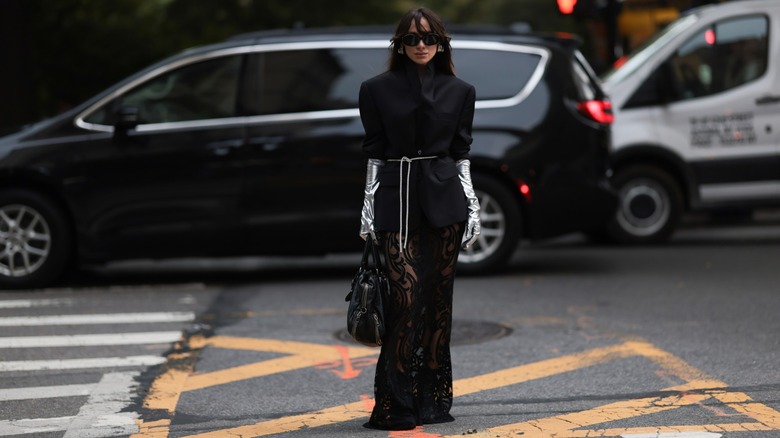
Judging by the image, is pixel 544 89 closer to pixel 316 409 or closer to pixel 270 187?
pixel 270 187

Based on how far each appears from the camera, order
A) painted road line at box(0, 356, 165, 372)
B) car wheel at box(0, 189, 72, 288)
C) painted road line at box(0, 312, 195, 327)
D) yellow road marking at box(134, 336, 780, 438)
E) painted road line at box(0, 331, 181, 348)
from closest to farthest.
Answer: yellow road marking at box(134, 336, 780, 438), painted road line at box(0, 356, 165, 372), painted road line at box(0, 331, 181, 348), painted road line at box(0, 312, 195, 327), car wheel at box(0, 189, 72, 288)

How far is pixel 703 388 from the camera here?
661cm

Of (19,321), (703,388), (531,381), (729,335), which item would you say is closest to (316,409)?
(531,381)

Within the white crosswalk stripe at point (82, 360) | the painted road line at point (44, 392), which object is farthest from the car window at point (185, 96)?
the painted road line at point (44, 392)

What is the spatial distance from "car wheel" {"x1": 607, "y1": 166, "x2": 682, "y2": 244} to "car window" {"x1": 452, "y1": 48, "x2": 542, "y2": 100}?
2.79 meters

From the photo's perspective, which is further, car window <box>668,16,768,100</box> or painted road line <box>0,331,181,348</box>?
car window <box>668,16,768,100</box>

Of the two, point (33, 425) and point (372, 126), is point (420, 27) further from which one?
point (33, 425)

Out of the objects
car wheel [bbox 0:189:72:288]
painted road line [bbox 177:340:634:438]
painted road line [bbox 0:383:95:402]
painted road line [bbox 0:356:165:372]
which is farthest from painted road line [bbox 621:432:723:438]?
car wheel [bbox 0:189:72:288]

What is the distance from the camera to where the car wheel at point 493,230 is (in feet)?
36.4

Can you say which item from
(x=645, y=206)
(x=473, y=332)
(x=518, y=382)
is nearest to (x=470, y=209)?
(x=518, y=382)

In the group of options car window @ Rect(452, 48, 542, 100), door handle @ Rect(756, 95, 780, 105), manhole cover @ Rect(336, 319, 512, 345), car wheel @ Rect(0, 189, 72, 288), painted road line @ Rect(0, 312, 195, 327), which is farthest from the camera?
door handle @ Rect(756, 95, 780, 105)

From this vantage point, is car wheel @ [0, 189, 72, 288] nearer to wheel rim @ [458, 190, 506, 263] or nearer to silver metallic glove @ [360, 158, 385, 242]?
wheel rim @ [458, 190, 506, 263]

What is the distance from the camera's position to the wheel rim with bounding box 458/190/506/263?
1112 centimetres

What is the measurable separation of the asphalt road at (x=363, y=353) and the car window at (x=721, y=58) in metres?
1.94
